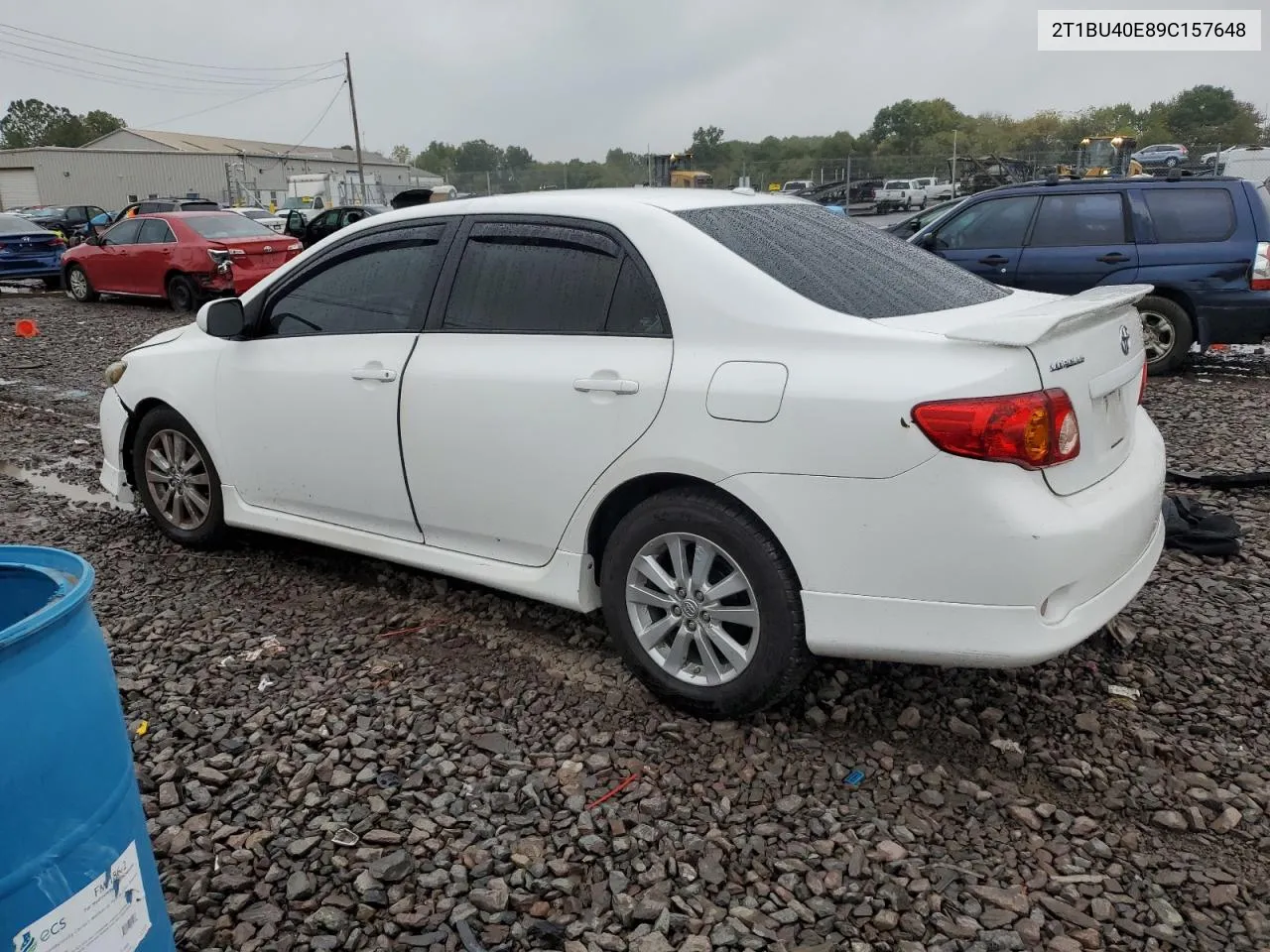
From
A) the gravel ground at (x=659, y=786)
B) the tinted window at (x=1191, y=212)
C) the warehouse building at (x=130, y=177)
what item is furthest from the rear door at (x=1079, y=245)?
the warehouse building at (x=130, y=177)

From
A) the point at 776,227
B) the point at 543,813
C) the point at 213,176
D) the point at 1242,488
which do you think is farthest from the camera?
the point at 213,176

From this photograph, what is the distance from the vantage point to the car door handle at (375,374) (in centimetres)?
362

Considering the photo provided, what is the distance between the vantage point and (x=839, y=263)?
322cm

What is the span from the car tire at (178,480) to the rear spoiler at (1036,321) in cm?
327

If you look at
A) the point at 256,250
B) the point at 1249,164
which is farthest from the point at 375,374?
the point at 1249,164

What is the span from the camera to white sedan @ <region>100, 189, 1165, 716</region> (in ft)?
8.53

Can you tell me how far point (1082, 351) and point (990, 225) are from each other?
6.65 m

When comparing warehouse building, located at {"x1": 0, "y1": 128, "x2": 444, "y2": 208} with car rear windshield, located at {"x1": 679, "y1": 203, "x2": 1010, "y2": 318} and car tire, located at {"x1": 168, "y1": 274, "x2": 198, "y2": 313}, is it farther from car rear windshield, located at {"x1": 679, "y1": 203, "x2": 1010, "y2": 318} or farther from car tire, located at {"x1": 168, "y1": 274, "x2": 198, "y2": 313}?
car rear windshield, located at {"x1": 679, "y1": 203, "x2": 1010, "y2": 318}

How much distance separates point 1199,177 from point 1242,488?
4.12m

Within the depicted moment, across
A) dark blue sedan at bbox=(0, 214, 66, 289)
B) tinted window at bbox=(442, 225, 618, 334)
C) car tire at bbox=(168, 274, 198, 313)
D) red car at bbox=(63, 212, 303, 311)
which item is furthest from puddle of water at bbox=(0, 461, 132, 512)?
dark blue sedan at bbox=(0, 214, 66, 289)

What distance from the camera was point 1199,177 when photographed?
8.18 metres

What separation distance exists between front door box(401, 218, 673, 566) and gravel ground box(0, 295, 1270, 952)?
23.6 inches

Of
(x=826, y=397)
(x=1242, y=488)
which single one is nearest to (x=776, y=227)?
(x=826, y=397)

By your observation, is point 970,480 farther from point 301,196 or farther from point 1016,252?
point 301,196
